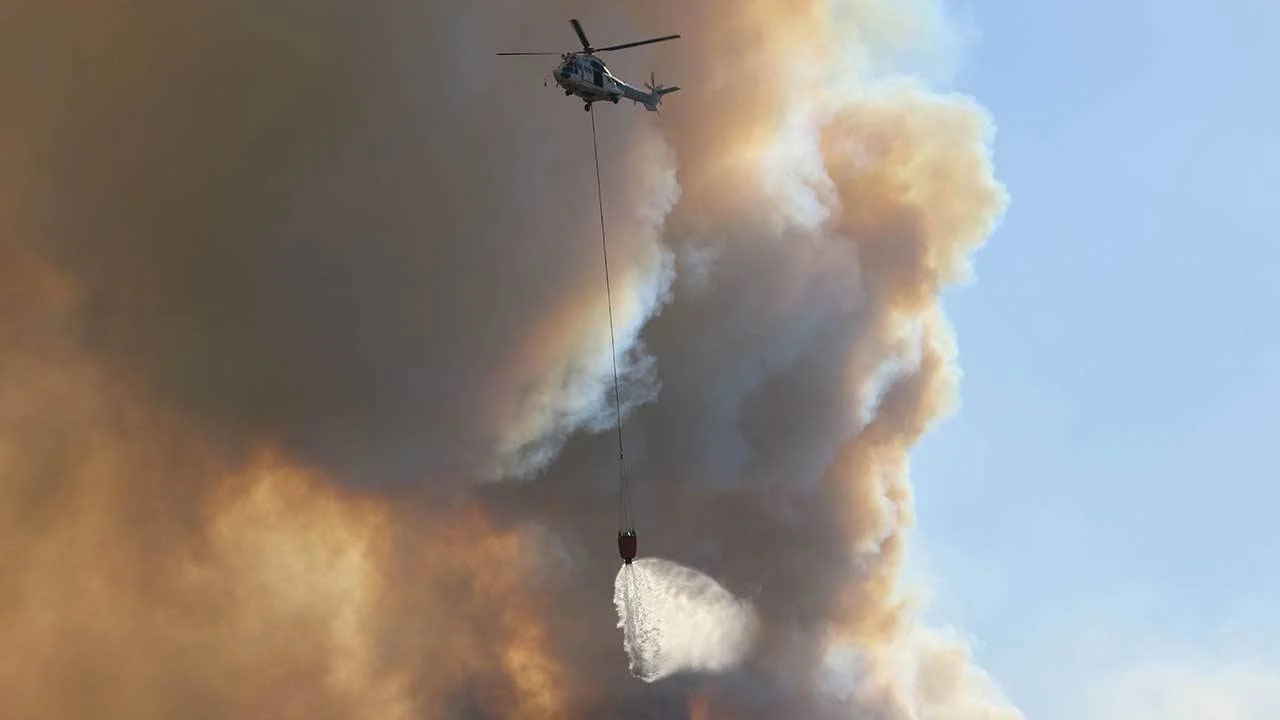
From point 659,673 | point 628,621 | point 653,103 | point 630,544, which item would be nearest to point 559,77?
point 653,103

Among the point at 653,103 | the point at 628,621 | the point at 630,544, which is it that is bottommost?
the point at 630,544

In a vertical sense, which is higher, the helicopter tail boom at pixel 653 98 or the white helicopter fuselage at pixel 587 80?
the helicopter tail boom at pixel 653 98

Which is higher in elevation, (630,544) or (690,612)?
(690,612)

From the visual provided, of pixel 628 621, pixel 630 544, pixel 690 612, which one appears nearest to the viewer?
pixel 630 544

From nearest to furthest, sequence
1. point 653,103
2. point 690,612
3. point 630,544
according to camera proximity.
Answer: point 630,544
point 653,103
point 690,612

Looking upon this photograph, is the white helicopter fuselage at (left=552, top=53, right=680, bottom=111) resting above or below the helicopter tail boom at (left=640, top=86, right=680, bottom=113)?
below

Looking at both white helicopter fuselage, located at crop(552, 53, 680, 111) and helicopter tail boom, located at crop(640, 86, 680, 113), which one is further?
helicopter tail boom, located at crop(640, 86, 680, 113)

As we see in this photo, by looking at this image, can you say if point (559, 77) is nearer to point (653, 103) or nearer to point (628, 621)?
point (653, 103)

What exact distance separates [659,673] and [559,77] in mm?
27271

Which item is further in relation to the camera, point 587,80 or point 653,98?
point 653,98

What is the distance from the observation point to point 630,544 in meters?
37.8

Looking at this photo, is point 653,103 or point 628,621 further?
point 628,621

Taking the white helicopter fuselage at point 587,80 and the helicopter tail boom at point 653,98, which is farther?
the helicopter tail boom at point 653,98

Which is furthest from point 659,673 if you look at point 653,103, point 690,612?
point 653,103
